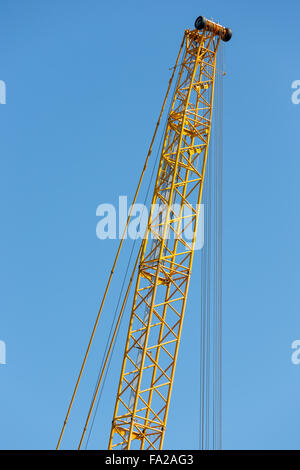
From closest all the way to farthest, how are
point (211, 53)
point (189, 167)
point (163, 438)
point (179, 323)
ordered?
point (163, 438)
point (179, 323)
point (189, 167)
point (211, 53)

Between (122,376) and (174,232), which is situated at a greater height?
(174,232)

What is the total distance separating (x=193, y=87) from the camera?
124 ft

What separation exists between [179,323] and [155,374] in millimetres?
2733

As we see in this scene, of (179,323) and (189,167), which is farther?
(189,167)

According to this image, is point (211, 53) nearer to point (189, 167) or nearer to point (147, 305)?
point (189, 167)

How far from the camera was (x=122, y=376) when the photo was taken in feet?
103

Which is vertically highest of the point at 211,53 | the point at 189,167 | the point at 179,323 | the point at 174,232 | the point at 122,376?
the point at 211,53
